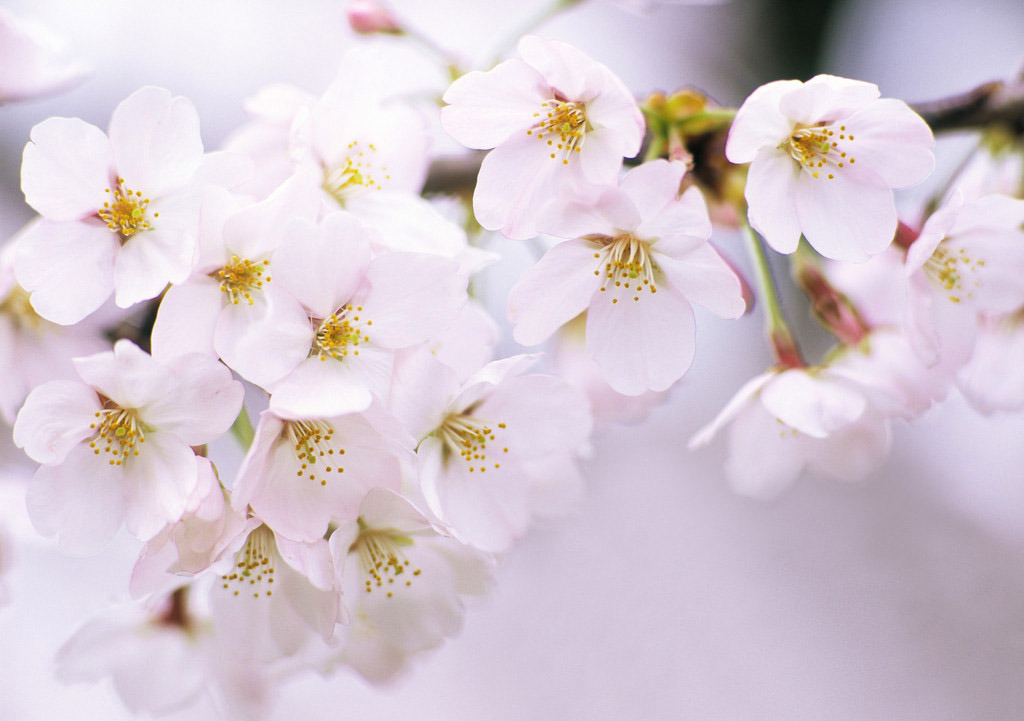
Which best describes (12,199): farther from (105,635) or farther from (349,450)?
(349,450)

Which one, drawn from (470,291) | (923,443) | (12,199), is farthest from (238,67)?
(923,443)

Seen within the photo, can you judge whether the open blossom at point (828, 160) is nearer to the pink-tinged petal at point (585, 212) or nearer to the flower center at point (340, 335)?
the pink-tinged petal at point (585, 212)

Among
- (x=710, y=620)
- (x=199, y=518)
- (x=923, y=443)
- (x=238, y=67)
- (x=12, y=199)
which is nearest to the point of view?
(x=199, y=518)

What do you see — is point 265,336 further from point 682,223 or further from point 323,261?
point 682,223

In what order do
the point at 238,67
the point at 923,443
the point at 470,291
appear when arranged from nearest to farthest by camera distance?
the point at 470,291, the point at 238,67, the point at 923,443

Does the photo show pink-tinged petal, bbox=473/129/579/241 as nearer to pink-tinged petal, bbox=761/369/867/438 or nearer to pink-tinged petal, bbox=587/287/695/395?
pink-tinged petal, bbox=587/287/695/395

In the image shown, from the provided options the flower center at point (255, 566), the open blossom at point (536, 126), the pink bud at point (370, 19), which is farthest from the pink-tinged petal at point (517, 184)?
the pink bud at point (370, 19)

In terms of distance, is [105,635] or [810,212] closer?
[810,212]
